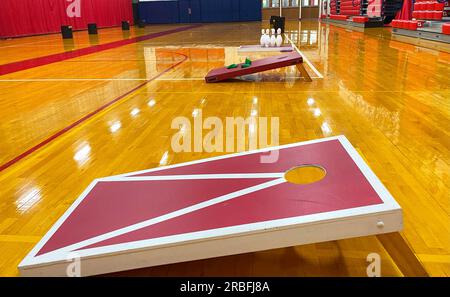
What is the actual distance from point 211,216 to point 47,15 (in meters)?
17.9

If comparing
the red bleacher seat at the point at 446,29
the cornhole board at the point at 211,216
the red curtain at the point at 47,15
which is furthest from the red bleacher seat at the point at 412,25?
the red curtain at the point at 47,15

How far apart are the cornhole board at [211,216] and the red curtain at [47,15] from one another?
15282 mm

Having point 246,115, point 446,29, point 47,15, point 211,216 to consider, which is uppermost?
point 47,15

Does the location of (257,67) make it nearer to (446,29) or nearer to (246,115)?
(246,115)

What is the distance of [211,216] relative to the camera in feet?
4.54

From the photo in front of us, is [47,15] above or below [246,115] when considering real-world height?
above

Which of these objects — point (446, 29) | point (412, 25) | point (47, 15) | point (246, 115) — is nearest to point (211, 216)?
point (246, 115)

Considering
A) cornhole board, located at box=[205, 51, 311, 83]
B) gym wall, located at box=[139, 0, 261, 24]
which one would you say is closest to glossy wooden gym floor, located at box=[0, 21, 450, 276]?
cornhole board, located at box=[205, 51, 311, 83]

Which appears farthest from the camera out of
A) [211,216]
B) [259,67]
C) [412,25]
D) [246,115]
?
[412,25]

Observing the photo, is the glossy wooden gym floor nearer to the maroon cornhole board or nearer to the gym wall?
the maroon cornhole board

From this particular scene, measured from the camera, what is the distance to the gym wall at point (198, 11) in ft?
82.8

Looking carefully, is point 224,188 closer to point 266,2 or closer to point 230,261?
point 230,261

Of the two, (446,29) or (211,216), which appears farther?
(446,29)

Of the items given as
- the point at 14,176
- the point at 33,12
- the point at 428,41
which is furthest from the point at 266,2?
the point at 14,176
